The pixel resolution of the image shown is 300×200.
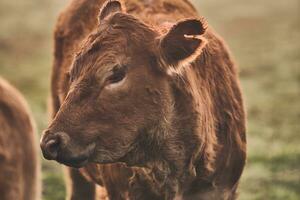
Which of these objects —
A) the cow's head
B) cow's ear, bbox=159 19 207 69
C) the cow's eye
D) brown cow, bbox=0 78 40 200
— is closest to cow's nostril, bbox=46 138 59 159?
the cow's head

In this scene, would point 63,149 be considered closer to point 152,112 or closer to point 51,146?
point 51,146

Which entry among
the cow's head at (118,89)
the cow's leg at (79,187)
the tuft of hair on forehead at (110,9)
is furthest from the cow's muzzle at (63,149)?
the cow's leg at (79,187)

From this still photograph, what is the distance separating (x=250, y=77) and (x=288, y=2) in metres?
7.21

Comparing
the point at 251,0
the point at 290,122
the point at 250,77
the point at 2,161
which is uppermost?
the point at 2,161

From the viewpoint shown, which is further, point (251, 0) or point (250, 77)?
point (251, 0)

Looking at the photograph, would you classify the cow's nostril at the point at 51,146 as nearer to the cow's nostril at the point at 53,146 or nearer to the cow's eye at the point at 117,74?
the cow's nostril at the point at 53,146

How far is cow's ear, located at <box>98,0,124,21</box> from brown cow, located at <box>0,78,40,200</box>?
85.7 inches

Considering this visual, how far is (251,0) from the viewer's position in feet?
94.2

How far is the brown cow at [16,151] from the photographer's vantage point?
8211mm

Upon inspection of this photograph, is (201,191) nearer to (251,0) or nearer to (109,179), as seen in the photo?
(109,179)

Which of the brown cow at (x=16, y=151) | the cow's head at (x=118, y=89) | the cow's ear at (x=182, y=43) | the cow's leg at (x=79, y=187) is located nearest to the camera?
the cow's head at (x=118, y=89)

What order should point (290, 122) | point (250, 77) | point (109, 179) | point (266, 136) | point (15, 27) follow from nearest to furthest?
point (109, 179)
point (266, 136)
point (290, 122)
point (250, 77)
point (15, 27)

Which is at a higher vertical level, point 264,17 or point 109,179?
point 109,179

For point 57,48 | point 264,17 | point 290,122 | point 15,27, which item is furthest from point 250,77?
point 57,48
